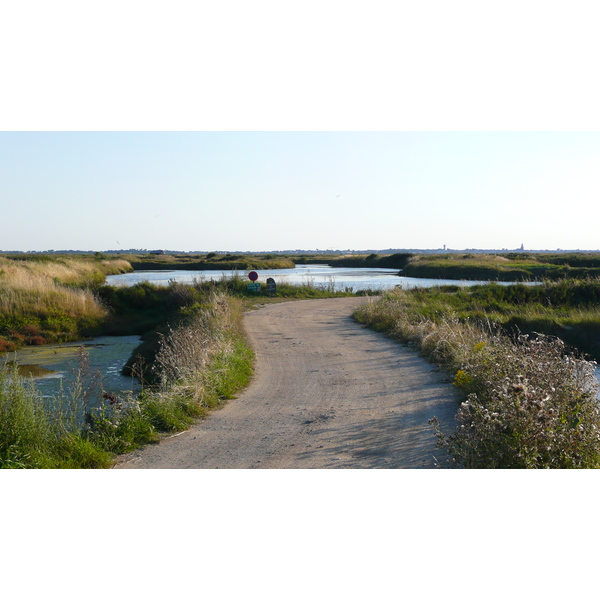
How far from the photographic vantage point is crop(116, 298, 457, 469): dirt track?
582 cm

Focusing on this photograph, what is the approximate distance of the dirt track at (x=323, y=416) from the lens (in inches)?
229

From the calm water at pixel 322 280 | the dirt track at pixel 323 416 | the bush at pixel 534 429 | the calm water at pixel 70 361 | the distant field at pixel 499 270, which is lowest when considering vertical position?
the calm water at pixel 70 361

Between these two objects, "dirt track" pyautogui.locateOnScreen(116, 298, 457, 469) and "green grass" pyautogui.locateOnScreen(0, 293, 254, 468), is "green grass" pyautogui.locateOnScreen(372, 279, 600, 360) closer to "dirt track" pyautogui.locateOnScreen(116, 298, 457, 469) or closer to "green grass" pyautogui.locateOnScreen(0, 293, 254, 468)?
"dirt track" pyautogui.locateOnScreen(116, 298, 457, 469)

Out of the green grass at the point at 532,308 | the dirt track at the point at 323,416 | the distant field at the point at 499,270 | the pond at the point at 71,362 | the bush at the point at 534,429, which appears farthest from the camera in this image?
the distant field at the point at 499,270

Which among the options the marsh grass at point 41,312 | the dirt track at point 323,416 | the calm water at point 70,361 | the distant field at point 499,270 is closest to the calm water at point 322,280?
the distant field at point 499,270

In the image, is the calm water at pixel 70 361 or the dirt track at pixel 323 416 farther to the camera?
the calm water at pixel 70 361

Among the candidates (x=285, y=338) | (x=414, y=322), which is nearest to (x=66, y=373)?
(x=285, y=338)

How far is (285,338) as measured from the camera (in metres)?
14.2

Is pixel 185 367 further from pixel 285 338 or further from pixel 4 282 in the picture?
pixel 4 282

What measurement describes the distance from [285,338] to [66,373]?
242 inches

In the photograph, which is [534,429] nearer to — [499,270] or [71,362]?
[71,362]

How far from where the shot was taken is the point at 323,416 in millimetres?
7367

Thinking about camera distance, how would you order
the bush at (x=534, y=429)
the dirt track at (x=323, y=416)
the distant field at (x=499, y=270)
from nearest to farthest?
the bush at (x=534, y=429) → the dirt track at (x=323, y=416) → the distant field at (x=499, y=270)

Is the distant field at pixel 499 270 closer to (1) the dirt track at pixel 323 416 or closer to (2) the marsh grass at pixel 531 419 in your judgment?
(1) the dirt track at pixel 323 416
